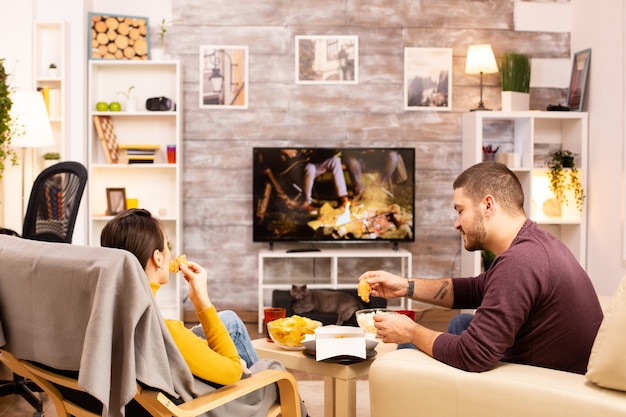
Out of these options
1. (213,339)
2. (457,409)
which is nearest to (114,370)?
(213,339)

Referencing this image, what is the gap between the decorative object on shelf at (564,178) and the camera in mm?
5699

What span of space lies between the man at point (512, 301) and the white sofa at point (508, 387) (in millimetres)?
70

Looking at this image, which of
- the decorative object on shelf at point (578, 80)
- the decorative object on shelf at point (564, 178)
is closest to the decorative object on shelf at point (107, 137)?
the decorative object on shelf at point (564, 178)

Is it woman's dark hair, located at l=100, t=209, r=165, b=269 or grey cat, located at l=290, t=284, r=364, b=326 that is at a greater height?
woman's dark hair, located at l=100, t=209, r=165, b=269

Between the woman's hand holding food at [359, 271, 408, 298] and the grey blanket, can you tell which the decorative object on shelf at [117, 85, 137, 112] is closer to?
the woman's hand holding food at [359, 271, 408, 298]

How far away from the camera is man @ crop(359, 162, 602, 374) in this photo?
2166mm

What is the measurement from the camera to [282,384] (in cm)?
243

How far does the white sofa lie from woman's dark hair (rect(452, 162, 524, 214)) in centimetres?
50

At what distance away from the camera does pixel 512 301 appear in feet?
7.11

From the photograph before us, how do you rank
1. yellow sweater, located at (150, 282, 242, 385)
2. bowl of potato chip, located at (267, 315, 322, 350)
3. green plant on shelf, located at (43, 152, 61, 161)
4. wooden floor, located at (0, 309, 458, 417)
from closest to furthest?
yellow sweater, located at (150, 282, 242, 385) < bowl of potato chip, located at (267, 315, 322, 350) < wooden floor, located at (0, 309, 458, 417) < green plant on shelf, located at (43, 152, 61, 161)

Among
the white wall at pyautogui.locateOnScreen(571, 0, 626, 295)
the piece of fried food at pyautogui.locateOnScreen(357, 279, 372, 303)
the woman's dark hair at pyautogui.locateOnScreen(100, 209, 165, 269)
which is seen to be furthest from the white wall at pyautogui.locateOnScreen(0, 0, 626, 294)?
the woman's dark hair at pyautogui.locateOnScreen(100, 209, 165, 269)

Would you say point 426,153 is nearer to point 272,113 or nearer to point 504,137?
point 504,137

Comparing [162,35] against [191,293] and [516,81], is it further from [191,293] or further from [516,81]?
[191,293]

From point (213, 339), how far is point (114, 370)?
1.33 ft
